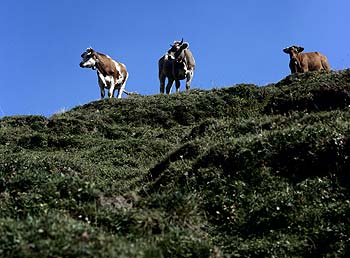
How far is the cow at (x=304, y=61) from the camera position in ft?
91.6

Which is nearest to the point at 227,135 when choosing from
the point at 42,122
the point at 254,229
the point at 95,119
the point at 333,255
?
the point at 254,229

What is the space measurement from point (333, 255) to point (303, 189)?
1736 mm

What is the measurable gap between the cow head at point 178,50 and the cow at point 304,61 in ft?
15.8

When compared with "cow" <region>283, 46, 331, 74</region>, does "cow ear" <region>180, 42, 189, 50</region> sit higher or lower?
higher

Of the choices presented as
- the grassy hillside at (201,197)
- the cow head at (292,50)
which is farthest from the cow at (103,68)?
the grassy hillside at (201,197)

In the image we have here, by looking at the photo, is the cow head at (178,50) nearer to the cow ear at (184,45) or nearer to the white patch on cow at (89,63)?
the cow ear at (184,45)

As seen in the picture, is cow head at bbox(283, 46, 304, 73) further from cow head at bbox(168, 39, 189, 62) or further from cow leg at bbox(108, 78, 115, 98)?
cow leg at bbox(108, 78, 115, 98)

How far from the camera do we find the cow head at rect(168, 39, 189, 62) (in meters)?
29.9

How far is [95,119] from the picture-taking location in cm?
2016


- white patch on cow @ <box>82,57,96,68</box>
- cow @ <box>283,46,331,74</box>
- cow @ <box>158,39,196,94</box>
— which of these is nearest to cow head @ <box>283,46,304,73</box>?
cow @ <box>283,46,331,74</box>

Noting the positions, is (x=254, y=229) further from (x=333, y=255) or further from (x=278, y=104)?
(x=278, y=104)

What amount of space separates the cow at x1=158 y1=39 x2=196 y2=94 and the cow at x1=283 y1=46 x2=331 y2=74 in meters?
4.57

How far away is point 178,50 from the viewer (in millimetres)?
30141

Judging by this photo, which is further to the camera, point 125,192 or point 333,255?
point 125,192
